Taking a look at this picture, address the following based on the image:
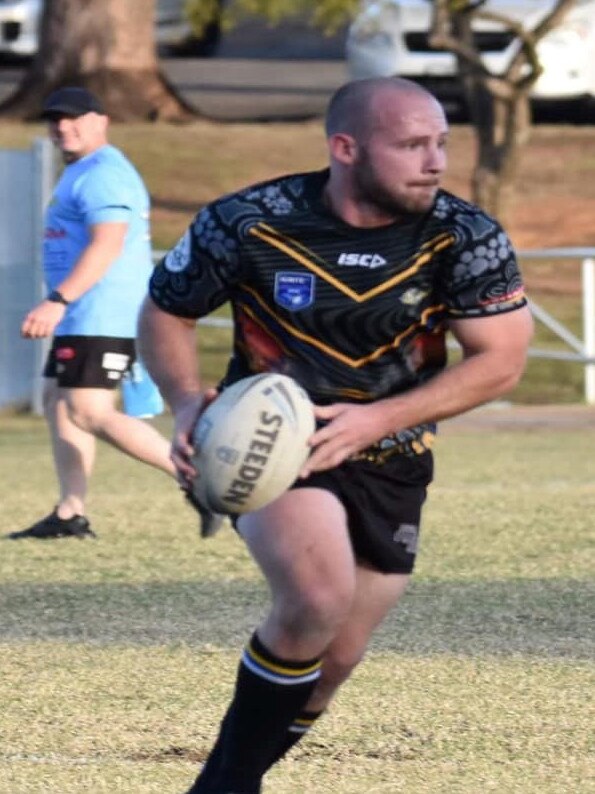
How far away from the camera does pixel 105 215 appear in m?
9.03

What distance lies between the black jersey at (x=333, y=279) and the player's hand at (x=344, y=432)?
150 mm

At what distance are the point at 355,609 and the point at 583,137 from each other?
2221 centimetres

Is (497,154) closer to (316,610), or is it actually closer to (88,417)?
(88,417)

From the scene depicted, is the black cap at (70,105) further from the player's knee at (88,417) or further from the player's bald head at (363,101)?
the player's bald head at (363,101)

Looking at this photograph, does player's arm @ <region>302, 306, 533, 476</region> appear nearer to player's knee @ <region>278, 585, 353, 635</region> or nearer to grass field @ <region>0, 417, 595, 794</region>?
player's knee @ <region>278, 585, 353, 635</region>

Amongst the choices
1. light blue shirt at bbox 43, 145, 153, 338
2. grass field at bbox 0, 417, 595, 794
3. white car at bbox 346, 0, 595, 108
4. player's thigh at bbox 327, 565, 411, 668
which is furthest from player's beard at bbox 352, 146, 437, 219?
white car at bbox 346, 0, 595, 108

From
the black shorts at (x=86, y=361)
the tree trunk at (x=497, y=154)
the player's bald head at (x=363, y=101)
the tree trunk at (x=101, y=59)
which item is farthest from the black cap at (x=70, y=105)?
the tree trunk at (x=101, y=59)

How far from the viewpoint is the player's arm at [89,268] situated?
28.8 ft

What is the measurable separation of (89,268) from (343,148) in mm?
4147

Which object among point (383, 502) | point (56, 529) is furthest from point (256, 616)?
point (383, 502)

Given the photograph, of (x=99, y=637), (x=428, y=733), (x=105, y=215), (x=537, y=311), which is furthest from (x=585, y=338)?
(x=428, y=733)

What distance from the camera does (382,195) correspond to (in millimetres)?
4840

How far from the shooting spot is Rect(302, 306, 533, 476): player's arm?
4781 mm

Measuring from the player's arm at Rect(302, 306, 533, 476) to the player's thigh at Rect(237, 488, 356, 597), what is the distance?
0.08 meters
